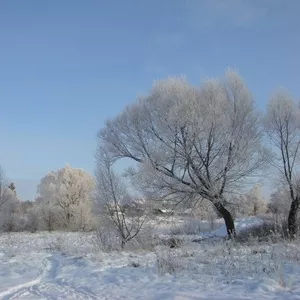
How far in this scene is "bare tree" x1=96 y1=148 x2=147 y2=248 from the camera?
636 inches

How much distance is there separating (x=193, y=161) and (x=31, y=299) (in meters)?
14.2

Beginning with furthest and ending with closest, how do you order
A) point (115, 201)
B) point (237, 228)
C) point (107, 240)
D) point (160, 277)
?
point (237, 228) → point (115, 201) → point (107, 240) → point (160, 277)

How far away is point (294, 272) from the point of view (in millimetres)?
7020

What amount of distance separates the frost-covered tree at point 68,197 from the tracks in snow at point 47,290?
3517 cm

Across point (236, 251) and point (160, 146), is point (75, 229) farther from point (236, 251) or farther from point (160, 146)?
point (236, 251)

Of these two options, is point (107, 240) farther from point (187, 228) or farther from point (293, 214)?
point (187, 228)

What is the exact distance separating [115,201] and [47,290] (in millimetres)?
10695

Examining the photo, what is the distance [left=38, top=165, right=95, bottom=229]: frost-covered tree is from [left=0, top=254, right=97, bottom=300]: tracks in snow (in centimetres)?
3517

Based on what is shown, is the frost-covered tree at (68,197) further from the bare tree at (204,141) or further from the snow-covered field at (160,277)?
the snow-covered field at (160,277)

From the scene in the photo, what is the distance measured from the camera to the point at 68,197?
47.5 meters

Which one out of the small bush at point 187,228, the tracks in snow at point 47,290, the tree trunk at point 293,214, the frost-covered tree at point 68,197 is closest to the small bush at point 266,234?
the tree trunk at point 293,214

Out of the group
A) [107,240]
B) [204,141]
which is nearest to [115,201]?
[107,240]

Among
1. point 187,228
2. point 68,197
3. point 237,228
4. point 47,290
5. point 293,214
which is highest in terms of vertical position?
point 68,197

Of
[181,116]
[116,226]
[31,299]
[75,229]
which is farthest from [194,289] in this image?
[75,229]
